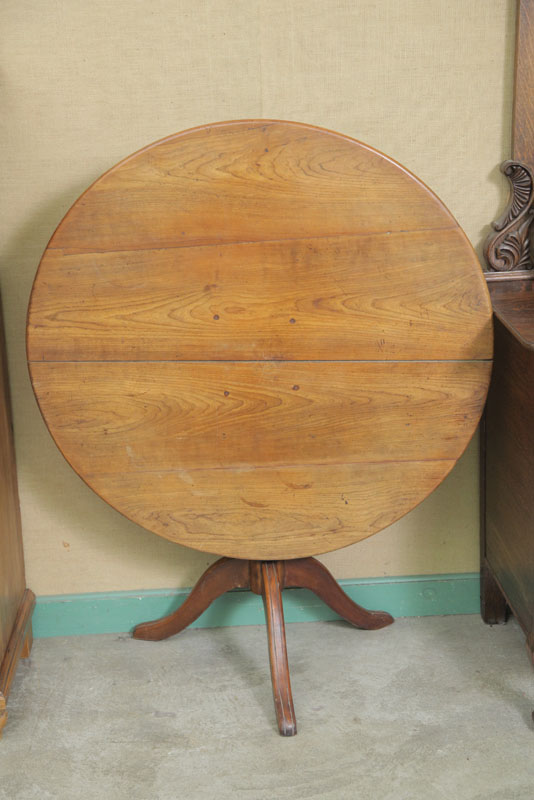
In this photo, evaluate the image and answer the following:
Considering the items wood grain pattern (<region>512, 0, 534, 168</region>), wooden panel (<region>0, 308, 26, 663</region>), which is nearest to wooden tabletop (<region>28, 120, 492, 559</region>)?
wooden panel (<region>0, 308, 26, 663</region>)

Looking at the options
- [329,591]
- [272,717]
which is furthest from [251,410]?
[272,717]

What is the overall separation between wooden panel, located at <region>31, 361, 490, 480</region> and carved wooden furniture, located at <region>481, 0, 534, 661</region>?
11 centimetres

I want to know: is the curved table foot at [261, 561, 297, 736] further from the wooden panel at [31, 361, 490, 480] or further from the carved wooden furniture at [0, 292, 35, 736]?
the carved wooden furniture at [0, 292, 35, 736]

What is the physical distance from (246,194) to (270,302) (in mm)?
222

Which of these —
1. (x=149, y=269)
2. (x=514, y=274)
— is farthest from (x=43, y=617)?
(x=514, y=274)

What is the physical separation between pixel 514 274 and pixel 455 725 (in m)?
1.04

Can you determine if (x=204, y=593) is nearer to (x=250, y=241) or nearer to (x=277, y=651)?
(x=277, y=651)

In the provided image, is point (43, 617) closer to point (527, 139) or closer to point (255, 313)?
point (255, 313)

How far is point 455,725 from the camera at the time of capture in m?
1.70

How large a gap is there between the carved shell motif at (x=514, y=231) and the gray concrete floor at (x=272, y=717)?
937mm

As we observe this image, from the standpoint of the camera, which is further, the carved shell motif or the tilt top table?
the carved shell motif

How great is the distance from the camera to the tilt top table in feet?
5.32

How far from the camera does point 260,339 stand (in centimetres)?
168

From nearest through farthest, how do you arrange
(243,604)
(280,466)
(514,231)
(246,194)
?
(246,194) → (280,466) → (514,231) → (243,604)
